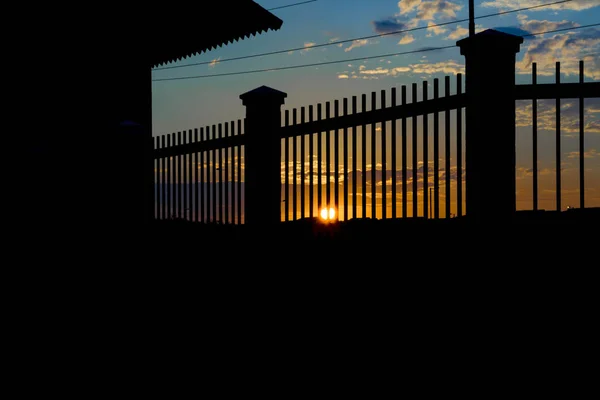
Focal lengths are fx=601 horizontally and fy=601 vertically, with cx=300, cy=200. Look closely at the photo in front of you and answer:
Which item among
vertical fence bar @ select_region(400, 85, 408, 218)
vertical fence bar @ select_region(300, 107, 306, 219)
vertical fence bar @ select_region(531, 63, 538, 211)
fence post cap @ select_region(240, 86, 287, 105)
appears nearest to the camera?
vertical fence bar @ select_region(531, 63, 538, 211)

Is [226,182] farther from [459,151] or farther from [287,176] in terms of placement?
[459,151]

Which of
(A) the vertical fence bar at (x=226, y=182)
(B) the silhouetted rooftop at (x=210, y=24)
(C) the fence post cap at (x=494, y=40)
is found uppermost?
(B) the silhouetted rooftop at (x=210, y=24)

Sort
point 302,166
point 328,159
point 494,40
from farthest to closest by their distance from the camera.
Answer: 1. point 302,166
2. point 328,159
3. point 494,40

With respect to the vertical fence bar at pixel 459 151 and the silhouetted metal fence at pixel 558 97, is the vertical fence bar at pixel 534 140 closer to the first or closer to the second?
the silhouetted metal fence at pixel 558 97

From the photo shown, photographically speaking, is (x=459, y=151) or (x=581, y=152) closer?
(x=581, y=152)

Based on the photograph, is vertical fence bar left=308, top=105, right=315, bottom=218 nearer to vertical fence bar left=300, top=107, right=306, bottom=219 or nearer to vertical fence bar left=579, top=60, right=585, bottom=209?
vertical fence bar left=300, top=107, right=306, bottom=219

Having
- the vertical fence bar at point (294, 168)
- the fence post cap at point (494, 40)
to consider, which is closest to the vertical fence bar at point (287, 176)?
the vertical fence bar at point (294, 168)

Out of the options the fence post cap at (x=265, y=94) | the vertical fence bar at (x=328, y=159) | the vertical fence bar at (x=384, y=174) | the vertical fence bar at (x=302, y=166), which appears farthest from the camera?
the fence post cap at (x=265, y=94)

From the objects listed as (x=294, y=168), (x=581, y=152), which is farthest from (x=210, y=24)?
(x=581, y=152)

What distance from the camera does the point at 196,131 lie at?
34.4ft

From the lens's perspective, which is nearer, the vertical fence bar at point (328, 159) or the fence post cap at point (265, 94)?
the vertical fence bar at point (328, 159)

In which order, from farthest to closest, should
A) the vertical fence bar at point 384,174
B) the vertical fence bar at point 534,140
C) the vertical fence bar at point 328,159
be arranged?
the vertical fence bar at point 328,159 → the vertical fence bar at point 384,174 → the vertical fence bar at point 534,140

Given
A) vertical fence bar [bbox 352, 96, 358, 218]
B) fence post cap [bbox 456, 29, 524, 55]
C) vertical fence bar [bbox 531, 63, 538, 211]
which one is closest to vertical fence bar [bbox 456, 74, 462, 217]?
fence post cap [bbox 456, 29, 524, 55]

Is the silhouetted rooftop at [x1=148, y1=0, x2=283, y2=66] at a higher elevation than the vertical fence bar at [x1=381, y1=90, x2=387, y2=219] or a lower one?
higher
